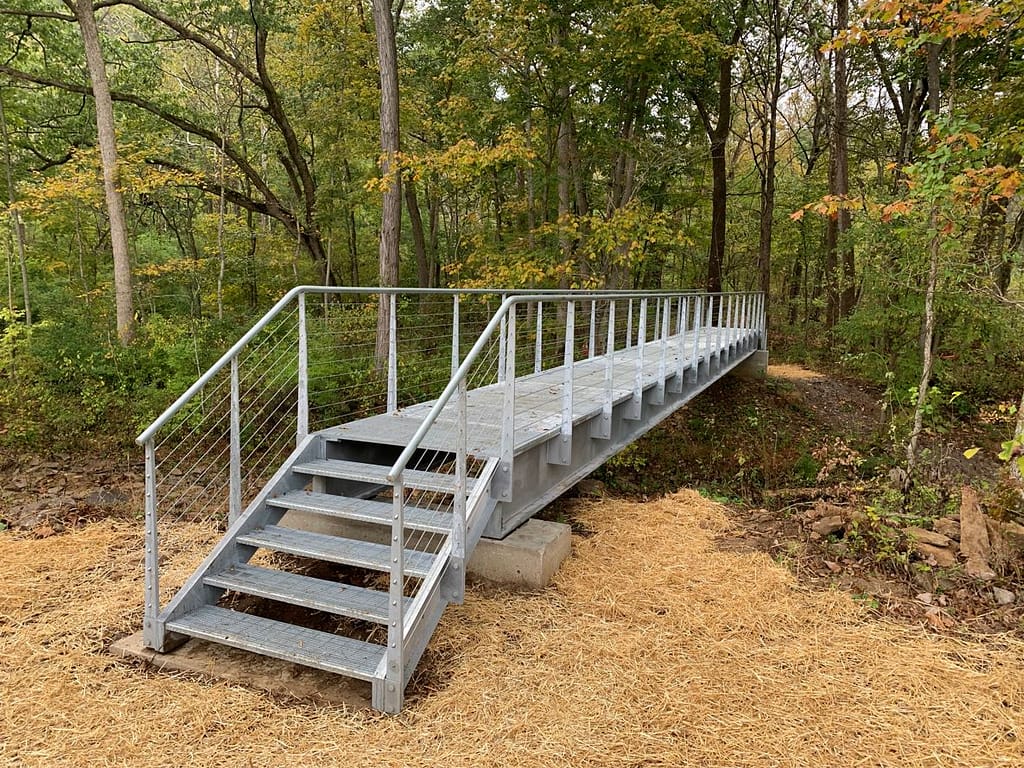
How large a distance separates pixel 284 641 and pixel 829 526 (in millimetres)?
4078

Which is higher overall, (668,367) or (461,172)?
(461,172)

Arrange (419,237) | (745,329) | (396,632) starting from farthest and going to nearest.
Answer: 1. (419,237)
2. (745,329)
3. (396,632)

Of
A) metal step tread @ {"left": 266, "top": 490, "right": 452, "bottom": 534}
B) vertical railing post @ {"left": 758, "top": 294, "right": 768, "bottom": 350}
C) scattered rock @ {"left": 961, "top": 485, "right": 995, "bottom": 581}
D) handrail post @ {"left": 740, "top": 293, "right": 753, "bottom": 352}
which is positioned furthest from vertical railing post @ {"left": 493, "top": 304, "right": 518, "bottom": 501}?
vertical railing post @ {"left": 758, "top": 294, "right": 768, "bottom": 350}

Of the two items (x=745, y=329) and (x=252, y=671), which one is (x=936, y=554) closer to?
(x=252, y=671)

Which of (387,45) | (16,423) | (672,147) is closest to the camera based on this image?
(16,423)

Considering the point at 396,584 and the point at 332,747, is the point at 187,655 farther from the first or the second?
the point at 396,584

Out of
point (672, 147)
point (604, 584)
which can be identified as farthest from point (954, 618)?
point (672, 147)

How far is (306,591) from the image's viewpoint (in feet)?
11.4

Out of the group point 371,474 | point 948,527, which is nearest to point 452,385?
point 371,474

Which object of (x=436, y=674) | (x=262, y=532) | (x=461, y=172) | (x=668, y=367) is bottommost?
(x=436, y=674)

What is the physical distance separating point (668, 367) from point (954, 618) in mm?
3580

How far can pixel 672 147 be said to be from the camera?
13.3 m

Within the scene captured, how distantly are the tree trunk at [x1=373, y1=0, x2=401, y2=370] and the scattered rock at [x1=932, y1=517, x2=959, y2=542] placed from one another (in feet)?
22.6

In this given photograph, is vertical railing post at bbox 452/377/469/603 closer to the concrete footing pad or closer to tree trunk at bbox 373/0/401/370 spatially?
the concrete footing pad
